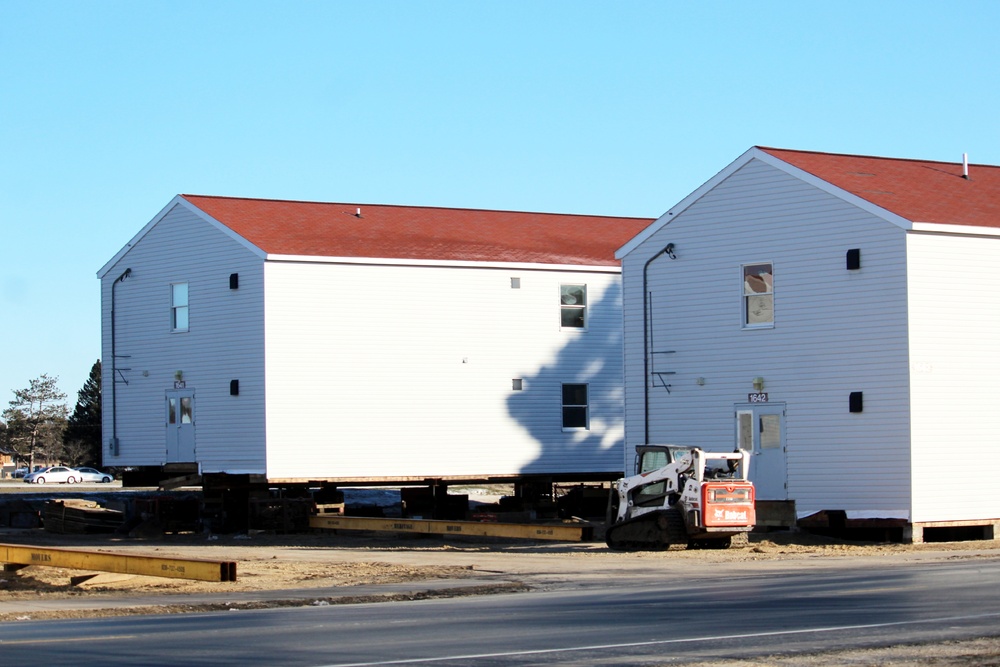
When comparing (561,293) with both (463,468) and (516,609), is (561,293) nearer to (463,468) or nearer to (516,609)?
(463,468)

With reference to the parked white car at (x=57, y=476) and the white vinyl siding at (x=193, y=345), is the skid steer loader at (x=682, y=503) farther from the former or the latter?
the parked white car at (x=57, y=476)

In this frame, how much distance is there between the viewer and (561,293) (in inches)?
1547

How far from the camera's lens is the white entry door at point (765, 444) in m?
29.4

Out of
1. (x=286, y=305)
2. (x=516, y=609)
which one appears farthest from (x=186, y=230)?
(x=516, y=609)

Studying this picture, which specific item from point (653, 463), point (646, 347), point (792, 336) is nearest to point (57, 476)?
point (646, 347)

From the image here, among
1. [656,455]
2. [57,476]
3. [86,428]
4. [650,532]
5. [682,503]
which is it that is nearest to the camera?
A: [682,503]

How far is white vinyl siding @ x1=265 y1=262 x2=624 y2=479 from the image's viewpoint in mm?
35156

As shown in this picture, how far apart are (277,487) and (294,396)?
2.68 m

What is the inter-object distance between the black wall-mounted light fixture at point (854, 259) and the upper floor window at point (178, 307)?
58.3 feet

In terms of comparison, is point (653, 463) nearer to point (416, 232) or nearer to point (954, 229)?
point (954, 229)

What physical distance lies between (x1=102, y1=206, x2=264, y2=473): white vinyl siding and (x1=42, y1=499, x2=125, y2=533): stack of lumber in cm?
252

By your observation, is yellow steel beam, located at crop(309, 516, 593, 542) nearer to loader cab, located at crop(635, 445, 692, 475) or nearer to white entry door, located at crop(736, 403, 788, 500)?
loader cab, located at crop(635, 445, 692, 475)

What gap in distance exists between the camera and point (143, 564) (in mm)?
20266

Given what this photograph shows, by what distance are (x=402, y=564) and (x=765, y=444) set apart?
9304 mm
